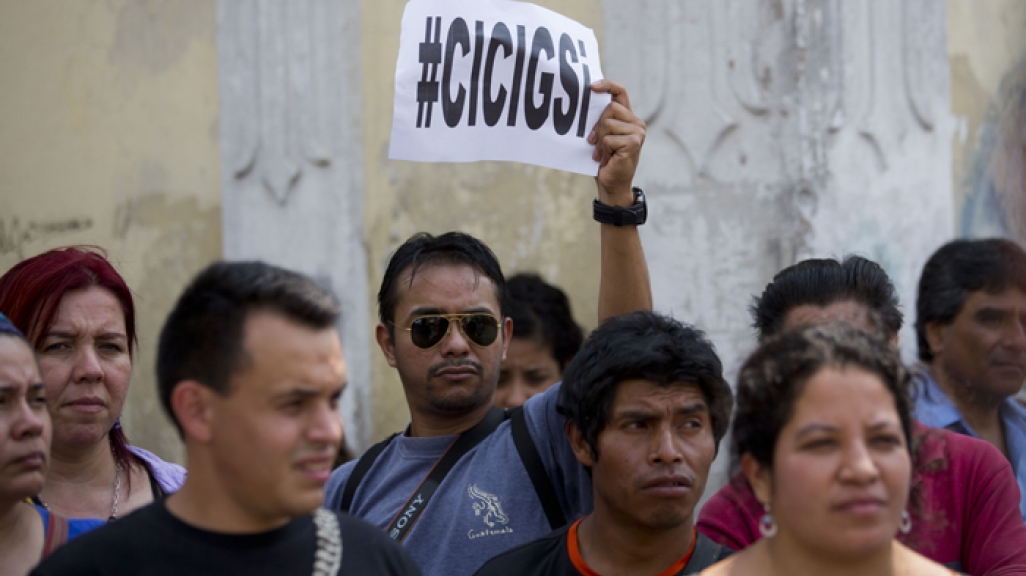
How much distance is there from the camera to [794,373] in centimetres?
233

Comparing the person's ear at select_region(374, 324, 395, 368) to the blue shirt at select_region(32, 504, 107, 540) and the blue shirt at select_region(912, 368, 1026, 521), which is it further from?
the blue shirt at select_region(912, 368, 1026, 521)

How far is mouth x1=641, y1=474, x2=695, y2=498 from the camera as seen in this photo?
283 centimetres

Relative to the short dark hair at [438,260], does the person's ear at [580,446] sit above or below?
below

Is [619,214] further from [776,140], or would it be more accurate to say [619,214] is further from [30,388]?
[776,140]

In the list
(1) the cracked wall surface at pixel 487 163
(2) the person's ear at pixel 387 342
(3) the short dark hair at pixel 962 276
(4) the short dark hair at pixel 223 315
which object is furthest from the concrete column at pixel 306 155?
(4) the short dark hair at pixel 223 315

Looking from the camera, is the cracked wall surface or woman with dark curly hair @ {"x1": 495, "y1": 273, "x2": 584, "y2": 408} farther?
the cracked wall surface

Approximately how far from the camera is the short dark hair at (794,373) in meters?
2.30

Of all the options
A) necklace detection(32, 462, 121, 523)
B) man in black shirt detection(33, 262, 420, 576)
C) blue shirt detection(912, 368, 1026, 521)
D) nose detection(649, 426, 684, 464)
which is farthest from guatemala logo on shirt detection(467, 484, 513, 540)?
blue shirt detection(912, 368, 1026, 521)

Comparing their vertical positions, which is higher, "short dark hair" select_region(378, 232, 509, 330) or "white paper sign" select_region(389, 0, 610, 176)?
"white paper sign" select_region(389, 0, 610, 176)

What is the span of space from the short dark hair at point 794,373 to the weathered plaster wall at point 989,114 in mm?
4425

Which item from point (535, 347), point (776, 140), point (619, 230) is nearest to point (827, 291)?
point (619, 230)

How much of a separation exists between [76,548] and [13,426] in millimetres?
610

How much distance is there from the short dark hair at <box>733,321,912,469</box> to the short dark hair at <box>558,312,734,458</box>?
48cm

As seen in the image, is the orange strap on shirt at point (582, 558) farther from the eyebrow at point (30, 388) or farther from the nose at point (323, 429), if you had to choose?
the eyebrow at point (30, 388)
